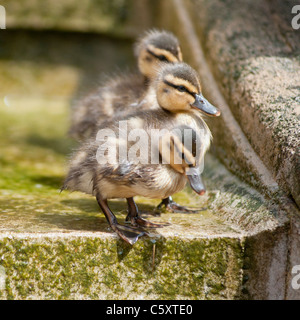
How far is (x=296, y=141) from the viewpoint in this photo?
7.94 ft

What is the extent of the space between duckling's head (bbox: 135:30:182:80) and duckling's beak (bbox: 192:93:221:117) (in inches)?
29.2

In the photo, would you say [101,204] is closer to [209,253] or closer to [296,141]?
[209,253]

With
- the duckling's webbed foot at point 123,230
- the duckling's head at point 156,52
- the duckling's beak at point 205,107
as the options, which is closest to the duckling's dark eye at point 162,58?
the duckling's head at point 156,52

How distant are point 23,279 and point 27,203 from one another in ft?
1.99

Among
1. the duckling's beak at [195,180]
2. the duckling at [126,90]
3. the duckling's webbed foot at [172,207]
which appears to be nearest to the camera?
the duckling's beak at [195,180]

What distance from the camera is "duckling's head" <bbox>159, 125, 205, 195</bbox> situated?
2344 millimetres

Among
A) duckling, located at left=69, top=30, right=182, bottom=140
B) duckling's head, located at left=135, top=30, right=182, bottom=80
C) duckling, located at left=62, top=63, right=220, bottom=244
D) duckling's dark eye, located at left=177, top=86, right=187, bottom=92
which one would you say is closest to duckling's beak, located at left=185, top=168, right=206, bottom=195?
duckling, located at left=62, top=63, right=220, bottom=244

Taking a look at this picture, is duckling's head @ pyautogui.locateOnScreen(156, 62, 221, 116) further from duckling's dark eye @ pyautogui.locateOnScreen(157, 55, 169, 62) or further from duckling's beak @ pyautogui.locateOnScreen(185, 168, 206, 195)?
duckling's dark eye @ pyautogui.locateOnScreen(157, 55, 169, 62)

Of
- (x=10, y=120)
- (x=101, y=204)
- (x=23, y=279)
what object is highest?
(x=10, y=120)

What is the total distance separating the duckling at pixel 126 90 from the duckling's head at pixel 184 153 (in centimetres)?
100

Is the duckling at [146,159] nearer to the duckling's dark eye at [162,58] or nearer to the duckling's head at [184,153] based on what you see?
the duckling's head at [184,153]

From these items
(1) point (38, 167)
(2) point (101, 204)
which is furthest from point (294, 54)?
(1) point (38, 167)

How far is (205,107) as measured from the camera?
271cm

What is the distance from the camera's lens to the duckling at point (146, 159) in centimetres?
240
